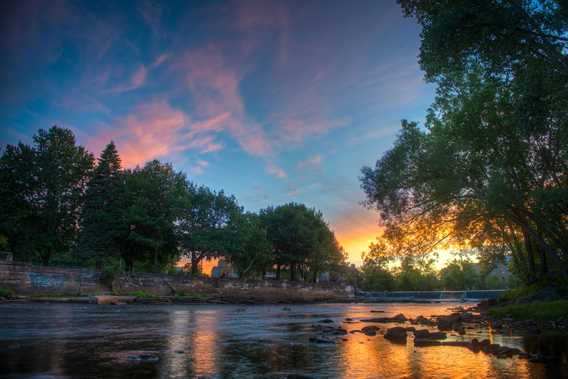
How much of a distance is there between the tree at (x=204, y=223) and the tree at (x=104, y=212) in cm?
939

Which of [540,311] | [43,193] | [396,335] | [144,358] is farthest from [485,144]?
[43,193]

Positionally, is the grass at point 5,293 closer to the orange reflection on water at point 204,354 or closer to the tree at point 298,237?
the orange reflection on water at point 204,354

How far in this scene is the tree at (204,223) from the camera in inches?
2461

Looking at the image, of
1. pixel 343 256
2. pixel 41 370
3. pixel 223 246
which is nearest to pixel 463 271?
pixel 343 256

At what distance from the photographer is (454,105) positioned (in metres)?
23.4

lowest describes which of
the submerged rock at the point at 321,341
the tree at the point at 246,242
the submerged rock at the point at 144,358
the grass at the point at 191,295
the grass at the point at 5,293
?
the grass at the point at 191,295

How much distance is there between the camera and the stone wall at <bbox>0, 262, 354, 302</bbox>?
38781 millimetres

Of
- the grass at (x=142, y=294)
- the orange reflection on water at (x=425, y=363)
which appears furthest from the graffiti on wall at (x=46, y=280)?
the orange reflection on water at (x=425, y=363)

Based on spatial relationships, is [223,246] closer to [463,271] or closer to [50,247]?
[50,247]

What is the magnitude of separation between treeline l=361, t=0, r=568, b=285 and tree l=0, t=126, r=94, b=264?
172ft

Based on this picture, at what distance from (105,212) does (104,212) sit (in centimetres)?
44

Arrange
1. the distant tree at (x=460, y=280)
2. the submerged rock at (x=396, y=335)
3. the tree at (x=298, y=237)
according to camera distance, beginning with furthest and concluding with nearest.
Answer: the distant tree at (x=460, y=280)
the tree at (x=298, y=237)
the submerged rock at (x=396, y=335)

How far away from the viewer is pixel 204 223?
214 feet

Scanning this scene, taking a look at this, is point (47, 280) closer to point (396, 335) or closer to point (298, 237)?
point (396, 335)
